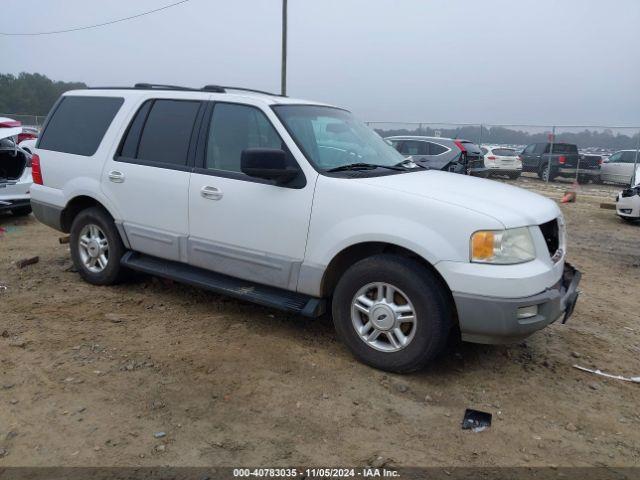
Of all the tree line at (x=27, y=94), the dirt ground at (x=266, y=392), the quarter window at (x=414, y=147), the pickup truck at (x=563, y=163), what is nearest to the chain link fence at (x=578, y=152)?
the pickup truck at (x=563, y=163)

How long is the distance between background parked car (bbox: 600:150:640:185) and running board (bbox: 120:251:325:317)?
19072mm

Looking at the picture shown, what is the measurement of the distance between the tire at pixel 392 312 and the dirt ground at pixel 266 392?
160 mm

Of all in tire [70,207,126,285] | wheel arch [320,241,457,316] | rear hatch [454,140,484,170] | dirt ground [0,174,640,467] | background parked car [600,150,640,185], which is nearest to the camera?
dirt ground [0,174,640,467]

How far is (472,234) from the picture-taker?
10.9 feet

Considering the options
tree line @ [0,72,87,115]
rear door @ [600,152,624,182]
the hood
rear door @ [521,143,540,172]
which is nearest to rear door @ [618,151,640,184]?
rear door @ [600,152,624,182]

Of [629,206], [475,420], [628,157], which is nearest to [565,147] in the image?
[628,157]

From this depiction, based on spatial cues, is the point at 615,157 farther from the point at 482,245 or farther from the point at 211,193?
the point at 211,193

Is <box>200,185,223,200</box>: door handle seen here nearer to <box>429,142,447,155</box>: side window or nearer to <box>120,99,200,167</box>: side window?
<box>120,99,200,167</box>: side window

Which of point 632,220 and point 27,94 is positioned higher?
point 27,94

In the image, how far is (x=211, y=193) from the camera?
4.27 meters

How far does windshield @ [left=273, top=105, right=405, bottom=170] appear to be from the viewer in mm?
4078

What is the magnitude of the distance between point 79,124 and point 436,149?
11.6 metres

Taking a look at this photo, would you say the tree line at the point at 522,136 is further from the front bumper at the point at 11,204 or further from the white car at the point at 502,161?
the front bumper at the point at 11,204

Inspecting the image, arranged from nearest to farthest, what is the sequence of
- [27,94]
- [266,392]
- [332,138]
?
[266,392]
[332,138]
[27,94]
